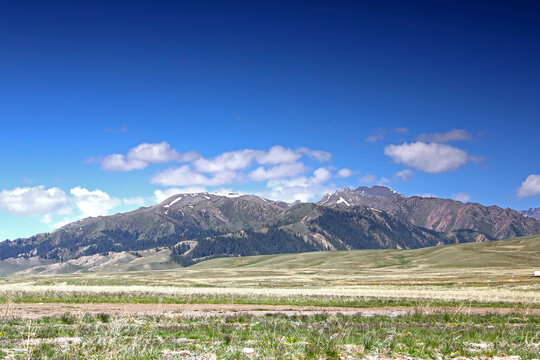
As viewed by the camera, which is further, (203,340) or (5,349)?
(203,340)

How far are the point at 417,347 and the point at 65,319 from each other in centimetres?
1758

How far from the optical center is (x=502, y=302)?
39188mm

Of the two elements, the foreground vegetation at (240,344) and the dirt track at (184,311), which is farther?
the dirt track at (184,311)

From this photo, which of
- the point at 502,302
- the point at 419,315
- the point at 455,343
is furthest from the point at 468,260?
the point at 455,343

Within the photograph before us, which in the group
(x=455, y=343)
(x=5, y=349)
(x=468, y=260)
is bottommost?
(x=468, y=260)

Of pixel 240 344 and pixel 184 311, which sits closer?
pixel 240 344

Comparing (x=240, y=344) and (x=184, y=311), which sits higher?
(x=240, y=344)

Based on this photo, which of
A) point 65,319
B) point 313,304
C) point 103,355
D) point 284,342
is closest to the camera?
point 103,355

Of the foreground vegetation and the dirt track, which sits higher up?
the foreground vegetation

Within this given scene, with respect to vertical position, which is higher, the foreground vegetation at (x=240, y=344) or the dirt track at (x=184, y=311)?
the foreground vegetation at (x=240, y=344)

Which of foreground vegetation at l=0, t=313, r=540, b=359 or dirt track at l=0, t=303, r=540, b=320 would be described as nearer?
Result: foreground vegetation at l=0, t=313, r=540, b=359

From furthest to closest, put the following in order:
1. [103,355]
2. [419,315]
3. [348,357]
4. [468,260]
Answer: [468,260] < [419,315] < [348,357] < [103,355]

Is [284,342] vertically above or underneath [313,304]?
above

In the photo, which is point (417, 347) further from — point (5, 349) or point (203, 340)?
point (5, 349)
